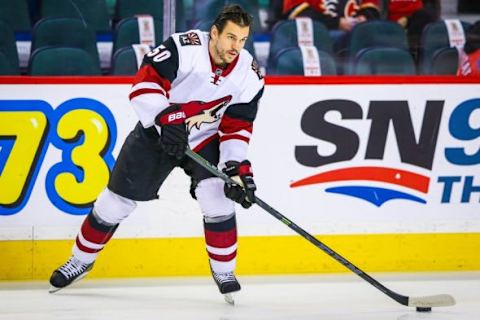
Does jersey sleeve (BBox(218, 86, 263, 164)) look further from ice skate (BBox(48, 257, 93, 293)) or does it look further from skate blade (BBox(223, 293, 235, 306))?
ice skate (BBox(48, 257, 93, 293))

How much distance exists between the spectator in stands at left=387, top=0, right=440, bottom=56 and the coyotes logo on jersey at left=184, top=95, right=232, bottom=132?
1502mm

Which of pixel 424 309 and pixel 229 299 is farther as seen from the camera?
pixel 229 299

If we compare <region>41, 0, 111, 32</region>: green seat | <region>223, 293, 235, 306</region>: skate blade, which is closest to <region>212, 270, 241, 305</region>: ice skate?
<region>223, 293, 235, 306</region>: skate blade

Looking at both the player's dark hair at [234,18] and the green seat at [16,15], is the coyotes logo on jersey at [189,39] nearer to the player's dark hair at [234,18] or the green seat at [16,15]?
the player's dark hair at [234,18]

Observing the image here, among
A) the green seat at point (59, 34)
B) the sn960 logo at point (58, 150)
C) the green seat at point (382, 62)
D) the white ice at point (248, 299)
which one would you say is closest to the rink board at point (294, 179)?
the sn960 logo at point (58, 150)

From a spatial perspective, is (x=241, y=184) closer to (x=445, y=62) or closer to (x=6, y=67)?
(x=6, y=67)

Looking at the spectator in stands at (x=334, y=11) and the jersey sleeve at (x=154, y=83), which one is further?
the spectator in stands at (x=334, y=11)

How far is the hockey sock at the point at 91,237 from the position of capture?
13.5ft

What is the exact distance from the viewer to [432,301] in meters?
3.92

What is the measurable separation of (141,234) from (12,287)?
568 millimetres

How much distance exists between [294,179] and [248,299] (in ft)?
2.39

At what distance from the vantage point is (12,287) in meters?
4.38

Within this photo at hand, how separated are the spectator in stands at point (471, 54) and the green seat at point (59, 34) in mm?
1650

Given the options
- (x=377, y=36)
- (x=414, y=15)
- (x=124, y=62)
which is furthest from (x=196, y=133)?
(x=414, y=15)
